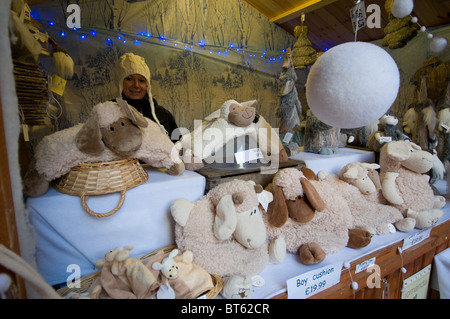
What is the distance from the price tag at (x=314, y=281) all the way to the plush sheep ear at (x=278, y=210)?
17 centimetres

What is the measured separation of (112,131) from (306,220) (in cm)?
68

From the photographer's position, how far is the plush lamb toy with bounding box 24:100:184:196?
636 millimetres

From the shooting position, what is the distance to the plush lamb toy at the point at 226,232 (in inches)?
28.1

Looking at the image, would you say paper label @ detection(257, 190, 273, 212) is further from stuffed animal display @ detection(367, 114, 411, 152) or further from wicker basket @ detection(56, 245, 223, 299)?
stuffed animal display @ detection(367, 114, 411, 152)

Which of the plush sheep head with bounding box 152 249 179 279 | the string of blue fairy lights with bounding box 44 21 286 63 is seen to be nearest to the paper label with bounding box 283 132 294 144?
the plush sheep head with bounding box 152 249 179 279

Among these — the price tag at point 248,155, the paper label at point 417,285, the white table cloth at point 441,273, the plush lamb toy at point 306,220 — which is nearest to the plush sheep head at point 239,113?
the price tag at point 248,155

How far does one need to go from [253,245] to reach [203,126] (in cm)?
50

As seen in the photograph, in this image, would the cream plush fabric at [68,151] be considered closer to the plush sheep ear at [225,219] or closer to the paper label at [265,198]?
the plush sheep ear at [225,219]

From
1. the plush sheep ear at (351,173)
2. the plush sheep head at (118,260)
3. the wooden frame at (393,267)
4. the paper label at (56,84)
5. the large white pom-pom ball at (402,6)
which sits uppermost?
the large white pom-pom ball at (402,6)

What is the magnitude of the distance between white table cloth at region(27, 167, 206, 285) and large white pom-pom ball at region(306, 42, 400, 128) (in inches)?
19.3

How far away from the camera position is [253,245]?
0.74 meters

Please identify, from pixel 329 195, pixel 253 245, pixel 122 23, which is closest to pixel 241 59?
pixel 122 23

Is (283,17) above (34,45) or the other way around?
above
